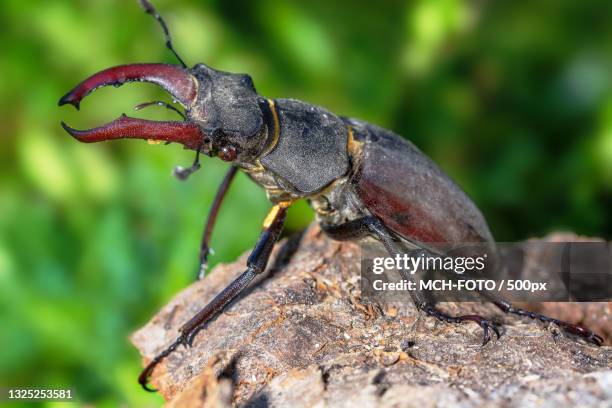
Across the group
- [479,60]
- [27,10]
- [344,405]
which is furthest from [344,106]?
[344,405]

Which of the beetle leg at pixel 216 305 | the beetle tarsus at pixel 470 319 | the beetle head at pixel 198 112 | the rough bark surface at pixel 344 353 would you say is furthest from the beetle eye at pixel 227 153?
the beetle tarsus at pixel 470 319

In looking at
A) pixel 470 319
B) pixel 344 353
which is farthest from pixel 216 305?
pixel 470 319

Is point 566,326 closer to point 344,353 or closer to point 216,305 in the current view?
point 344,353

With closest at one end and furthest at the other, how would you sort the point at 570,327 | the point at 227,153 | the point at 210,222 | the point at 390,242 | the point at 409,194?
1. the point at 570,327
2. the point at 227,153
3. the point at 390,242
4. the point at 409,194
5. the point at 210,222

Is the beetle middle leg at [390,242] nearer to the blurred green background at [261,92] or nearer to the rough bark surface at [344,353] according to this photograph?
the rough bark surface at [344,353]

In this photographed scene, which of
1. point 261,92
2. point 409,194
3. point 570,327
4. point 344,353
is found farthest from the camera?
point 261,92

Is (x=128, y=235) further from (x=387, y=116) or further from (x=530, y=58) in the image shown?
(x=530, y=58)

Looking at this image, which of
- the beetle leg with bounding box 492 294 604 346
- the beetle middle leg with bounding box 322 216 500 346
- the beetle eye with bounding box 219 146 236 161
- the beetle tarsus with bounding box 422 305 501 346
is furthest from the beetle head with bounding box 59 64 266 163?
the beetle leg with bounding box 492 294 604 346
